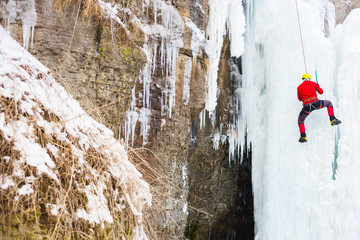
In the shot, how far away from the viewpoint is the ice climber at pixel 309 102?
4.84 m

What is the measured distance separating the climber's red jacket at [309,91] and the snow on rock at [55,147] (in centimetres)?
327

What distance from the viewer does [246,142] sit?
6.79 m

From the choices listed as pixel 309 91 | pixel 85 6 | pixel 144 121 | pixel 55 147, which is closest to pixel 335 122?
pixel 309 91

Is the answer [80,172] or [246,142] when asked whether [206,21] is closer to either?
[246,142]

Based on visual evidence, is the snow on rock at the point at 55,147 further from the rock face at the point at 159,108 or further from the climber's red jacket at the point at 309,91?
the climber's red jacket at the point at 309,91

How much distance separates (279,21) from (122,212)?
4.91 meters

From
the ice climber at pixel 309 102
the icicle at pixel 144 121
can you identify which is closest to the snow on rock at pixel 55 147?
the icicle at pixel 144 121

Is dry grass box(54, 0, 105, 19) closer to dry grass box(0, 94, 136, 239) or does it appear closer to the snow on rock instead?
the snow on rock

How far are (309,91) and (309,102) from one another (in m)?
0.16

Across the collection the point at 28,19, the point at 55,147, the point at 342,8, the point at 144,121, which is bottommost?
the point at 55,147

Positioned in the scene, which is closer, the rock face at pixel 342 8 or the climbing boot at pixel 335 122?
the climbing boot at pixel 335 122

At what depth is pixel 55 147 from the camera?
2123 mm

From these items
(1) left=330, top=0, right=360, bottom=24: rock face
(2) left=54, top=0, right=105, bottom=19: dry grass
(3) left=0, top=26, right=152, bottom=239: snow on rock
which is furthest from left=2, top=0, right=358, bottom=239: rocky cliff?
(1) left=330, top=0, right=360, bottom=24: rock face

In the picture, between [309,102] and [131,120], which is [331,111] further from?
[131,120]
